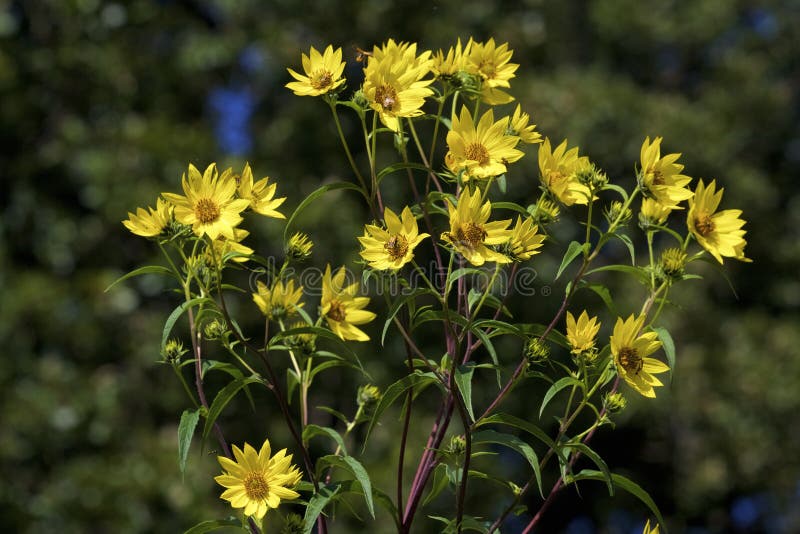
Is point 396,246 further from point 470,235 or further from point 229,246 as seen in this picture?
point 229,246

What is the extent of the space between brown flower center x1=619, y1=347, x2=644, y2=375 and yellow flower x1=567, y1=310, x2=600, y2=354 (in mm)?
47

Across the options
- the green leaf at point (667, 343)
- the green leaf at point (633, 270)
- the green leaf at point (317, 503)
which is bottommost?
the green leaf at point (667, 343)

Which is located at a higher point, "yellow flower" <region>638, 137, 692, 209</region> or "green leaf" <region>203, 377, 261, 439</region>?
"green leaf" <region>203, 377, 261, 439</region>

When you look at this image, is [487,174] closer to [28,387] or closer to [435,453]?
[435,453]

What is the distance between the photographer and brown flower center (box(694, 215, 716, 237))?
1309mm

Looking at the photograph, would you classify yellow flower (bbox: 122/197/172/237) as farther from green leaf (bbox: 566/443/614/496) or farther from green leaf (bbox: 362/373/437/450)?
green leaf (bbox: 566/443/614/496)

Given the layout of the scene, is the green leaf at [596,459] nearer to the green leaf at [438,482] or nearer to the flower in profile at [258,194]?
the green leaf at [438,482]

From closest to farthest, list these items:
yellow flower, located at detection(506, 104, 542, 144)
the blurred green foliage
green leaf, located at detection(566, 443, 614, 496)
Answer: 1. green leaf, located at detection(566, 443, 614, 496)
2. yellow flower, located at detection(506, 104, 542, 144)
3. the blurred green foliage

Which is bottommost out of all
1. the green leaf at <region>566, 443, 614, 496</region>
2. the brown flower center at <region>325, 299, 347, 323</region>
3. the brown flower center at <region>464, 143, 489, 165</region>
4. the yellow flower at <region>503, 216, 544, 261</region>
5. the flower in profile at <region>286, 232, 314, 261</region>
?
the green leaf at <region>566, 443, 614, 496</region>

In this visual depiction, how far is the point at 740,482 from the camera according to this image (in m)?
7.10

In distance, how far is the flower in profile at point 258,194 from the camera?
1288 millimetres

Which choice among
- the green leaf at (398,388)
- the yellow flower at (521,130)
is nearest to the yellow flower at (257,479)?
the green leaf at (398,388)

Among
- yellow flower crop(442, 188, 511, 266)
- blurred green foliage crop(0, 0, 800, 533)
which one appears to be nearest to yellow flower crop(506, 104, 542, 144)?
yellow flower crop(442, 188, 511, 266)

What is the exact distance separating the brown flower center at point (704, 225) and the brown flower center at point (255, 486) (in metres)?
0.66
